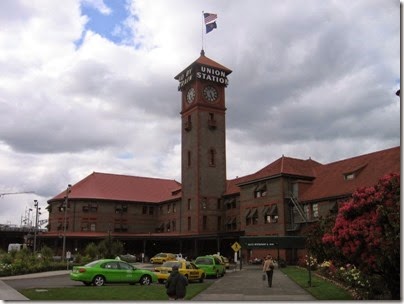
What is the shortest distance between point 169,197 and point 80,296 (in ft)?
221

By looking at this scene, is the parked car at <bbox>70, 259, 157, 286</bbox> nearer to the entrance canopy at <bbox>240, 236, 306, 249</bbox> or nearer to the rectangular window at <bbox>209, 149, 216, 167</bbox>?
the entrance canopy at <bbox>240, 236, 306, 249</bbox>

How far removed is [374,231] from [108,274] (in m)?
15.0

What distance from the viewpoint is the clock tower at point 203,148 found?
72.1 metres

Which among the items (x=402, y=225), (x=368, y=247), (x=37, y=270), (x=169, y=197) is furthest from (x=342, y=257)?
(x=169, y=197)

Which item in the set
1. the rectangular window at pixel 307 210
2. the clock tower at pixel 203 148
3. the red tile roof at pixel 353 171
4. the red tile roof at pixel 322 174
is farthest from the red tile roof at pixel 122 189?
the red tile roof at pixel 353 171

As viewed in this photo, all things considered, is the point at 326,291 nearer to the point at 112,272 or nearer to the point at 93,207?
the point at 112,272

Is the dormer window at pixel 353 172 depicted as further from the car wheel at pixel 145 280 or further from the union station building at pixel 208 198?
the car wheel at pixel 145 280

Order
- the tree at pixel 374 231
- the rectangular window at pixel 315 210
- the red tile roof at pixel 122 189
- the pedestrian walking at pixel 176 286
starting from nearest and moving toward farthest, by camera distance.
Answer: the pedestrian walking at pixel 176 286 < the tree at pixel 374 231 < the rectangular window at pixel 315 210 < the red tile roof at pixel 122 189

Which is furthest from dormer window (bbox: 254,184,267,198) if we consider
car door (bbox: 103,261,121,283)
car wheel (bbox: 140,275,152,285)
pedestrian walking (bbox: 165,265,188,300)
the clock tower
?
pedestrian walking (bbox: 165,265,188,300)

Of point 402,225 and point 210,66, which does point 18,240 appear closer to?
point 210,66

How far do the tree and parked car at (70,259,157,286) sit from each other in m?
13.0

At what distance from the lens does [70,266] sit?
156 ft

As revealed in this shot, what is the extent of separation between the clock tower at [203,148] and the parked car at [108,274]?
43.2 m

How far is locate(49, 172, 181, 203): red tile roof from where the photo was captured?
8394 centimetres
